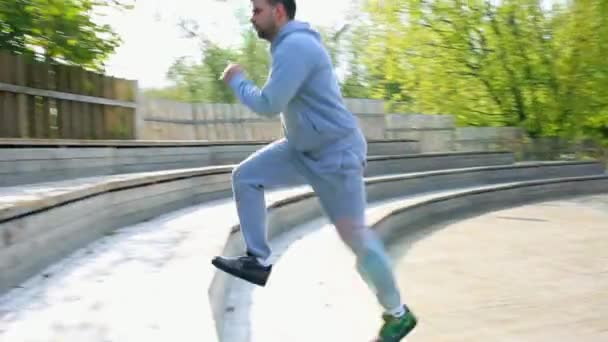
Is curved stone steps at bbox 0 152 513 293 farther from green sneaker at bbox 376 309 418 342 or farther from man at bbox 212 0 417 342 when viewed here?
green sneaker at bbox 376 309 418 342

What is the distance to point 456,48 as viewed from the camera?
1614 cm

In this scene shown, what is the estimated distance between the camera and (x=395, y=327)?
2822 mm

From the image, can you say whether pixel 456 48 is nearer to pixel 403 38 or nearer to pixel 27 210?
pixel 403 38

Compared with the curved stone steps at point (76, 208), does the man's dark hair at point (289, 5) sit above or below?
above

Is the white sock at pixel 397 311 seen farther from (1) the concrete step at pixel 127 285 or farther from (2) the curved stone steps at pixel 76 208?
(2) the curved stone steps at pixel 76 208

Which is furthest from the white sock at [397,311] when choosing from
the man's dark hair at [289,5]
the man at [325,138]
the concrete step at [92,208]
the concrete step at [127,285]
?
the concrete step at [92,208]

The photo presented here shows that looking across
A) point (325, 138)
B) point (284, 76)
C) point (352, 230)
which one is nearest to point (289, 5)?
point (284, 76)

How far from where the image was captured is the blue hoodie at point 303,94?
8.82ft

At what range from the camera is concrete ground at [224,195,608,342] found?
3369 mm

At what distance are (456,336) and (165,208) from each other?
286 cm

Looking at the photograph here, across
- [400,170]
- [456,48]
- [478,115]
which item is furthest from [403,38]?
[400,170]

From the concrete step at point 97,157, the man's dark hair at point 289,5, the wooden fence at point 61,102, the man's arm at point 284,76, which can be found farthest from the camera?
the wooden fence at point 61,102

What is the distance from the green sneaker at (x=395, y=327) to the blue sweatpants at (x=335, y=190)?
0.05 meters

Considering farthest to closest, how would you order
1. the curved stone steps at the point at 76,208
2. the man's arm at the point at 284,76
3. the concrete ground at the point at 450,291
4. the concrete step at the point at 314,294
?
1. the concrete ground at the point at 450,291
2. the concrete step at the point at 314,294
3. the curved stone steps at the point at 76,208
4. the man's arm at the point at 284,76
